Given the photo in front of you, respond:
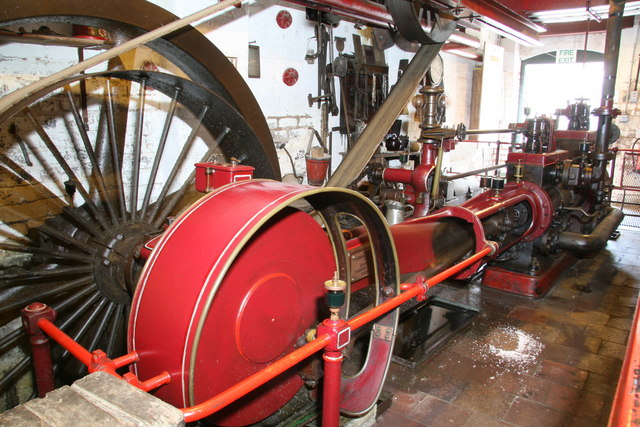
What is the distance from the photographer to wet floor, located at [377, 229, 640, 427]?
250 centimetres

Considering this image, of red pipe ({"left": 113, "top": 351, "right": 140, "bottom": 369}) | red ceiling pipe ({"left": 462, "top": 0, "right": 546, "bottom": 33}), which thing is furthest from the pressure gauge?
red pipe ({"left": 113, "top": 351, "right": 140, "bottom": 369})

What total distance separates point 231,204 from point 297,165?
4392 mm

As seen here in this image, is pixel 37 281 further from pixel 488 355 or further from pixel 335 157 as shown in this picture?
pixel 335 157

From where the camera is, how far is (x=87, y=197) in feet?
7.86

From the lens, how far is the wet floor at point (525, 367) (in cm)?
250

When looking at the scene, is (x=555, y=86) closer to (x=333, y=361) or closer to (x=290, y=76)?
(x=290, y=76)

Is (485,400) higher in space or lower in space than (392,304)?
lower

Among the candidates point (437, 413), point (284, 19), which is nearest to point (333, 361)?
point (437, 413)

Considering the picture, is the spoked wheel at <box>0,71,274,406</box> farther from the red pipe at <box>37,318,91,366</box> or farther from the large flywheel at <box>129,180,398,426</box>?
the large flywheel at <box>129,180,398,426</box>

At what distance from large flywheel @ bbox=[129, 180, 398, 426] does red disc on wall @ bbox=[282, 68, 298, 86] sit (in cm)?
389

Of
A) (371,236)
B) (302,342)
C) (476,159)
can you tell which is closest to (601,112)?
(371,236)

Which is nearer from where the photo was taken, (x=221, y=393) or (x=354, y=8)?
(x=221, y=393)

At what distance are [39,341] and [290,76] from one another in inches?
179

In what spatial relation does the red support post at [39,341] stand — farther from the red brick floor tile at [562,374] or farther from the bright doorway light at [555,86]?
the bright doorway light at [555,86]
